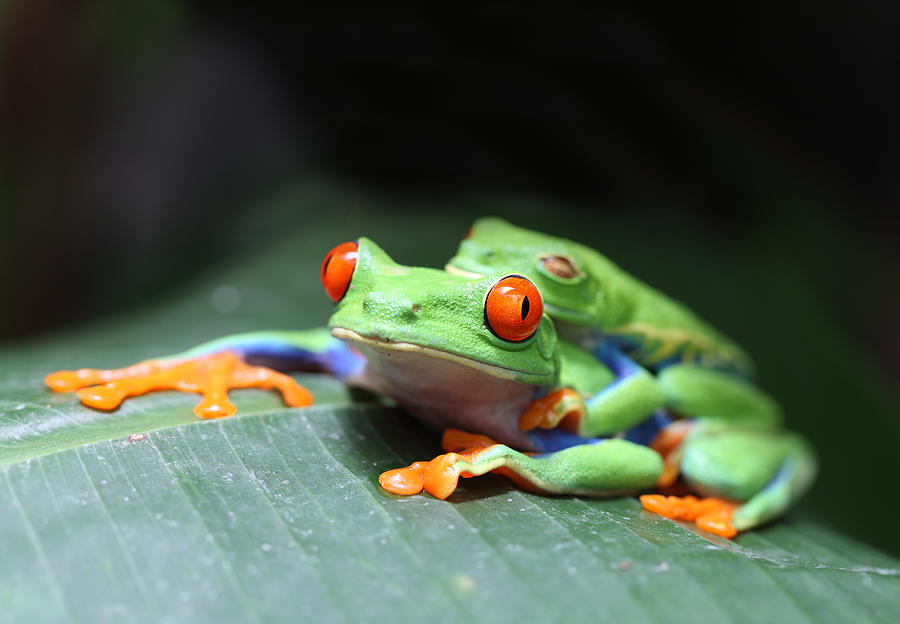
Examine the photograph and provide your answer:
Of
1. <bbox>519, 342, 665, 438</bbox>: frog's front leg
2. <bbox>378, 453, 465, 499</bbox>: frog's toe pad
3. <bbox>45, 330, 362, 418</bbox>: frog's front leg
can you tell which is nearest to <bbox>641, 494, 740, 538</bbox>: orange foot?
<bbox>519, 342, 665, 438</bbox>: frog's front leg

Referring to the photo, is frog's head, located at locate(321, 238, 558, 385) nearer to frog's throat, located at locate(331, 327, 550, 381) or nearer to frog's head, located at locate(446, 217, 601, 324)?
frog's throat, located at locate(331, 327, 550, 381)

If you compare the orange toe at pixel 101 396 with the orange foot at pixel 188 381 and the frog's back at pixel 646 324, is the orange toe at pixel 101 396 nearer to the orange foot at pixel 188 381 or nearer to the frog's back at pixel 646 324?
the orange foot at pixel 188 381

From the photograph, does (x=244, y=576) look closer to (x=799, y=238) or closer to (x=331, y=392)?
(x=331, y=392)

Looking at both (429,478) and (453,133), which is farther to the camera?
(453,133)

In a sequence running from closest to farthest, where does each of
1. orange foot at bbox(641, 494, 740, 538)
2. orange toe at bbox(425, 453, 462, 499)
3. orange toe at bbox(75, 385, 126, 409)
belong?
orange toe at bbox(425, 453, 462, 499), orange toe at bbox(75, 385, 126, 409), orange foot at bbox(641, 494, 740, 538)

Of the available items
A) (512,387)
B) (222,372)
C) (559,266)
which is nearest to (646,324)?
(559,266)

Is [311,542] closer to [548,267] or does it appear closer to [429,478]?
[429,478]

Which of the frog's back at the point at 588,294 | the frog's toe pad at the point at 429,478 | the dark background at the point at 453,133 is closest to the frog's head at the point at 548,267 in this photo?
the frog's back at the point at 588,294
